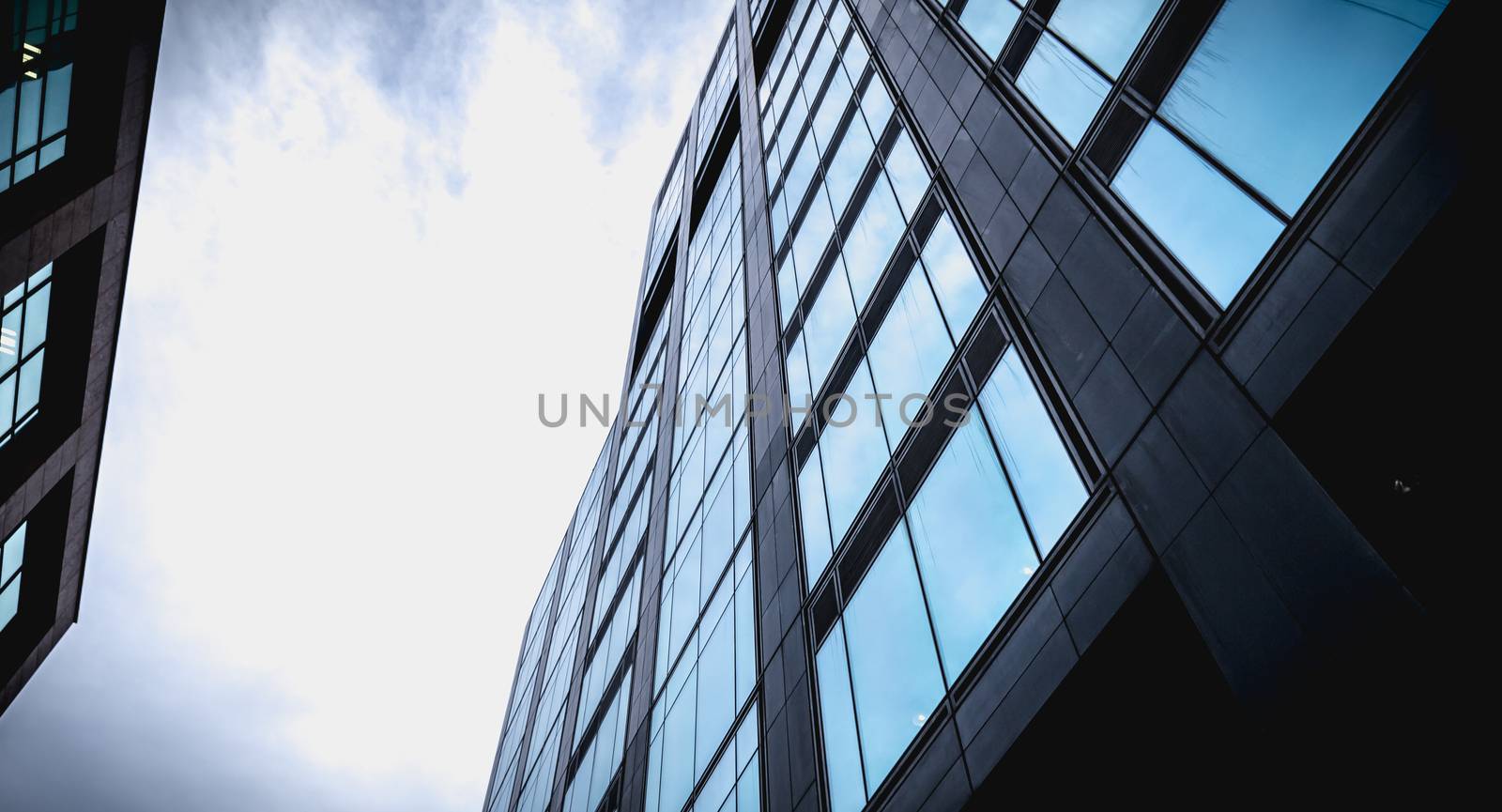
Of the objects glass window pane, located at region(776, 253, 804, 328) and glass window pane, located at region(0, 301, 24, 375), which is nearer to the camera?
glass window pane, located at region(0, 301, 24, 375)

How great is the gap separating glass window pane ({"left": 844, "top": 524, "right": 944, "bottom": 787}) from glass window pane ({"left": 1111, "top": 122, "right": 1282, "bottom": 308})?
19.0 ft

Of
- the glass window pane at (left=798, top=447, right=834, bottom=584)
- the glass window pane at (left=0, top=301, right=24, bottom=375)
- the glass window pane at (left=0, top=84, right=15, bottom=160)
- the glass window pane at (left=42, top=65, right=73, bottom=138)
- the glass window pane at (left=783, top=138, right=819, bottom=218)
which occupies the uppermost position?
the glass window pane at (left=783, top=138, right=819, bottom=218)

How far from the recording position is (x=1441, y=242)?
633 centimetres

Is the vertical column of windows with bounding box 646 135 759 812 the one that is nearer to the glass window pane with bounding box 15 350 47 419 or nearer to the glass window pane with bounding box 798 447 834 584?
the glass window pane with bounding box 798 447 834 584

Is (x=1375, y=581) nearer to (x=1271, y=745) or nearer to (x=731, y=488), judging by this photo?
(x=1271, y=745)

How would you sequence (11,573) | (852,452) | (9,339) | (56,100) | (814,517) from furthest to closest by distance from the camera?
(11,573), (9,339), (56,100), (814,517), (852,452)

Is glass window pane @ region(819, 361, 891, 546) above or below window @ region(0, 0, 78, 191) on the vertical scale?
below

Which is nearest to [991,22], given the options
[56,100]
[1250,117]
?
[1250,117]

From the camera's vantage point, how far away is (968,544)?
1095cm

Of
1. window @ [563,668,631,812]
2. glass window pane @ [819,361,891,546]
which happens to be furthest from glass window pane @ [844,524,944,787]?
window @ [563,668,631,812]

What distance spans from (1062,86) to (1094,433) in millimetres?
6397

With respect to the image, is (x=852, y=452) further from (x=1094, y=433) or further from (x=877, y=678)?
(x=1094, y=433)

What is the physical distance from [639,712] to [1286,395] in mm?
19110

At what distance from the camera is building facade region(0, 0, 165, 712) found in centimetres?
1969
